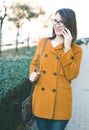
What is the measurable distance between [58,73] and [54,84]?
0.33ft

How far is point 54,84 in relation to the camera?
3598 mm

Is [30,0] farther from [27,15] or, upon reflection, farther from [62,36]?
[62,36]

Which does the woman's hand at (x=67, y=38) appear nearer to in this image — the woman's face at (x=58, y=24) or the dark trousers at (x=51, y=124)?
the woman's face at (x=58, y=24)

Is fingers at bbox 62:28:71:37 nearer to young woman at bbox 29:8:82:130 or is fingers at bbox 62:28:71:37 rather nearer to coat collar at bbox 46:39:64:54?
young woman at bbox 29:8:82:130

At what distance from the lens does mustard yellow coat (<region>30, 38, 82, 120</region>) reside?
358cm

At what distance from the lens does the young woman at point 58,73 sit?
11.6ft

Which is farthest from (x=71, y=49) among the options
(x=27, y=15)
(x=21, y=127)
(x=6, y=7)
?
(x=27, y=15)

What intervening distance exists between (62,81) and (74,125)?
10.4 feet

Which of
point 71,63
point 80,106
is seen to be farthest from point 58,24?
point 80,106

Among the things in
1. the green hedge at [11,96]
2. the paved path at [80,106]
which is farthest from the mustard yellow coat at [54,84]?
the paved path at [80,106]

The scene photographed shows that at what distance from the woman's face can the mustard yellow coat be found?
0.42ft

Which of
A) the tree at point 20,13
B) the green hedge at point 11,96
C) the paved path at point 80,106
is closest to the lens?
the green hedge at point 11,96

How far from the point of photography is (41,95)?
12.0 ft

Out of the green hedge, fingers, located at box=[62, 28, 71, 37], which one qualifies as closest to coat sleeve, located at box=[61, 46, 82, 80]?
fingers, located at box=[62, 28, 71, 37]
